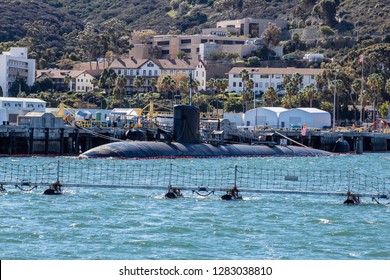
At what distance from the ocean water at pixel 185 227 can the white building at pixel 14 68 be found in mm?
107555

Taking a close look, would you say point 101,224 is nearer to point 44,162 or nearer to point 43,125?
point 44,162

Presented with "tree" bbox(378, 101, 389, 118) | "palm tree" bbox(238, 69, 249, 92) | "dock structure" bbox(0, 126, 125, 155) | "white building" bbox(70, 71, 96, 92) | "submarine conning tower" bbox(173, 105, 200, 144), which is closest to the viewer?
"submarine conning tower" bbox(173, 105, 200, 144)

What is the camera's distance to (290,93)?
156 metres

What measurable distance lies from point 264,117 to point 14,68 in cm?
4856

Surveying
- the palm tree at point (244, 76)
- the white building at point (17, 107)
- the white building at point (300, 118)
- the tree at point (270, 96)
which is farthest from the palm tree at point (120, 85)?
the white building at point (17, 107)

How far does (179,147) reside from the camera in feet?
320

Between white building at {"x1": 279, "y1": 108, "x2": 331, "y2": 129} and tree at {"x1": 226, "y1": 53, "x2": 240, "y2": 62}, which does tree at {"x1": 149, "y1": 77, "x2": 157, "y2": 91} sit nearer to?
tree at {"x1": 226, "y1": 53, "x2": 240, "y2": 62}

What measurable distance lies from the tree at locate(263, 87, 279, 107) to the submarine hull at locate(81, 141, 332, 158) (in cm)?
4903

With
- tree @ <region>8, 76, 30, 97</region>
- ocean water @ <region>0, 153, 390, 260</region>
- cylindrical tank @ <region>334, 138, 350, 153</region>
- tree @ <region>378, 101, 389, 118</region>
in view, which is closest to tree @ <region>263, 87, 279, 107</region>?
tree @ <region>378, 101, 389, 118</region>

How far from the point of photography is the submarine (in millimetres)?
94688

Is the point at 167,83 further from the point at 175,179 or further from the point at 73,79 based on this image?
the point at 175,179

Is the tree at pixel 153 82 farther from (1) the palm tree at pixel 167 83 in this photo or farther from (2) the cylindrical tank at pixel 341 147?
(2) the cylindrical tank at pixel 341 147

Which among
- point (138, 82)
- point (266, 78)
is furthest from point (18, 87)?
point (266, 78)

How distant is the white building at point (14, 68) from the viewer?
561 feet
